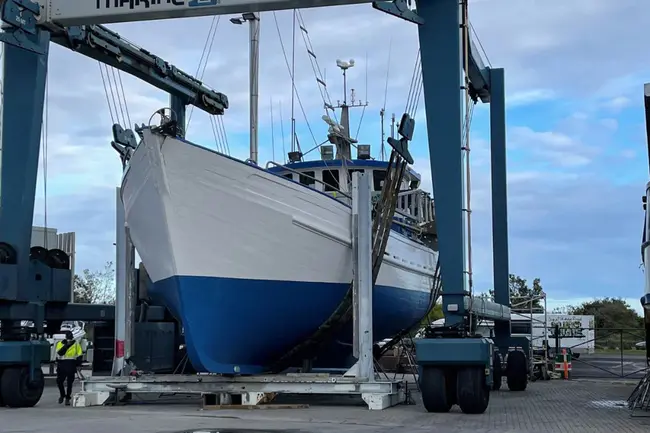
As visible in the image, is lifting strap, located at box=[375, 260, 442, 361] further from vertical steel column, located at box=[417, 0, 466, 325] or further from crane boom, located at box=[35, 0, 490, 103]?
crane boom, located at box=[35, 0, 490, 103]

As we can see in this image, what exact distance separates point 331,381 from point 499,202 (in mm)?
8421

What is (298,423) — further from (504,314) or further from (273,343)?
(504,314)

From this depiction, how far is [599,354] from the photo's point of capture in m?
49.8

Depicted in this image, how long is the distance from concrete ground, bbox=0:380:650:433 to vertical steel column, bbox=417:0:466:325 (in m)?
1.80

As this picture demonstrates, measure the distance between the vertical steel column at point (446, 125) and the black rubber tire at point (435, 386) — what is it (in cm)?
81

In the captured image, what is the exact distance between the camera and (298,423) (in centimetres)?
1070

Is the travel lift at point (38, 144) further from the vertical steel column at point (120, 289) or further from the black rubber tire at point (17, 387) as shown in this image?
the vertical steel column at point (120, 289)

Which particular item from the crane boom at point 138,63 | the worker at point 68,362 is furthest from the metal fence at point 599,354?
the crane boom at point 138,63

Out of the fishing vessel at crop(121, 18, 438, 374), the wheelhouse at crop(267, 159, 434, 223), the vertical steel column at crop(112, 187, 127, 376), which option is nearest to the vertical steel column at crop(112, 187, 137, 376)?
the vertical steel column at crop(112, 187, 127, 376)

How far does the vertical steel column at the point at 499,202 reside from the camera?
62.3ft

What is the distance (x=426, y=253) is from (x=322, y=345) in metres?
5.52

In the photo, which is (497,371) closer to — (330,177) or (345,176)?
(345,176)

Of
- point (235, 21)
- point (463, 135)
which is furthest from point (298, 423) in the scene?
point (235, 21)

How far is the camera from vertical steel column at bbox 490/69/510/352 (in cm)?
1898
